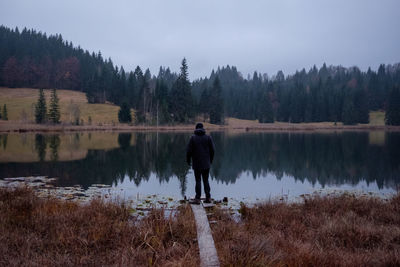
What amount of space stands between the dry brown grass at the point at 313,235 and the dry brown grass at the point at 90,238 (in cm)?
85

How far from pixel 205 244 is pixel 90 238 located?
8.00 feet

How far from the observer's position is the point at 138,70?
107 metres

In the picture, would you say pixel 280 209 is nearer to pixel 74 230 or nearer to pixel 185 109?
pixel 74 230

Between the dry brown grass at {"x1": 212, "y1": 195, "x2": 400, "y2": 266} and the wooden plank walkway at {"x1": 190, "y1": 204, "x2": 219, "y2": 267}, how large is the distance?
0.18 m

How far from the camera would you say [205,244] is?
17.8 ft

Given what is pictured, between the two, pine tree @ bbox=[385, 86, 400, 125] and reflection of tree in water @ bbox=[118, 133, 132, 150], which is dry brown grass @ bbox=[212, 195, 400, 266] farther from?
pine tree @ bbox=[385, 86, 400, 125]

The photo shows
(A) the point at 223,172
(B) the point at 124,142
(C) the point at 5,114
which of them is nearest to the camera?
(A) the point at 223,172

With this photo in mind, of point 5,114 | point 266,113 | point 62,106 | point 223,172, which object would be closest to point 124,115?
point 62,106

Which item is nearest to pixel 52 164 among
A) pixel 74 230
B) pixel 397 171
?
pixel 74 230

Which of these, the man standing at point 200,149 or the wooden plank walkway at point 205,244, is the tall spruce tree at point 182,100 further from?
the wooden plank walkway at point 205,244

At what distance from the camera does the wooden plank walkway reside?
15.3ft

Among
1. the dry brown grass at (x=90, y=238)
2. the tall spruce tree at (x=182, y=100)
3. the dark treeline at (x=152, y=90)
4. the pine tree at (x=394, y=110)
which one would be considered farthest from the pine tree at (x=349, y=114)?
the dry brown grass at (x=90, y=238)

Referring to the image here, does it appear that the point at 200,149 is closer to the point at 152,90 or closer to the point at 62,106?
the point at 152,90

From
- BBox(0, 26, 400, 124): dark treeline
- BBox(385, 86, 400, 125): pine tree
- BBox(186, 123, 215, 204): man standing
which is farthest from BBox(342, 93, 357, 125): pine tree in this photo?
BBox(186, 123, 215, 204): man standing
